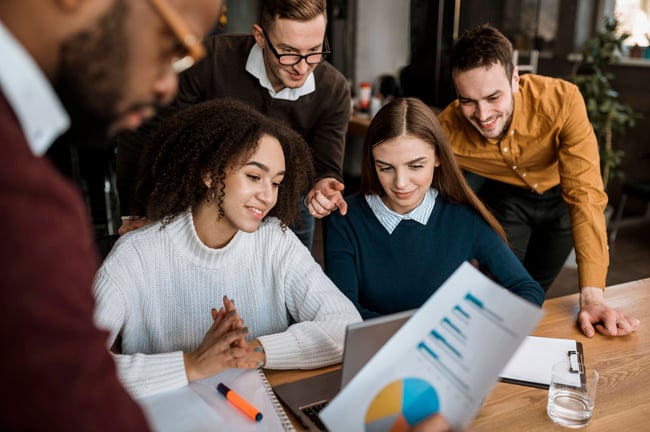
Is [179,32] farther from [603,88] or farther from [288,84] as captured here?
[603,88]

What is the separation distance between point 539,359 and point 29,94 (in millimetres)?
1107

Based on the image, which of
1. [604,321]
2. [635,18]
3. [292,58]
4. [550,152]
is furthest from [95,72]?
[635,18]

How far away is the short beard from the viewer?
1.60 ft

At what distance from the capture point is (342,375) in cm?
92

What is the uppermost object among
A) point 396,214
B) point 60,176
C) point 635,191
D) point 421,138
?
point 60,176

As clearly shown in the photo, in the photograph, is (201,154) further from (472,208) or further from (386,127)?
(472,208)

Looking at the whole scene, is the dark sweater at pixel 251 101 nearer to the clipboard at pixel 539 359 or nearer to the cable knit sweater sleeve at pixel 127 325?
the cable knit sweater sleeve at pixel 127 325

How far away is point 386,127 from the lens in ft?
5.64

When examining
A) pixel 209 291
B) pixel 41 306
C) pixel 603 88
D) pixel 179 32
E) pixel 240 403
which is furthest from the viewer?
pixel 603 88

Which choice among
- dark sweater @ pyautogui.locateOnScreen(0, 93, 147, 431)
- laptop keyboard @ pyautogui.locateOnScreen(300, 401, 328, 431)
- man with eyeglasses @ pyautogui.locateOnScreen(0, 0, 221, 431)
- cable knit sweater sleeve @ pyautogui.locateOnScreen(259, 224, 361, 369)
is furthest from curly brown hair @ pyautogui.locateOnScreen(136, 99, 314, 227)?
dark sweater @ pyautogui.locateOnScreen(0, 93, 147, 431)

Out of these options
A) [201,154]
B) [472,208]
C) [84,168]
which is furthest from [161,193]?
[84,168]

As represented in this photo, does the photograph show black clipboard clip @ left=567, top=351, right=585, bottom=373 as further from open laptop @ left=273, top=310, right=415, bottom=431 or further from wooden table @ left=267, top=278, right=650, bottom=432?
open laptop @ left=273, top=310, right=415, bottom=431

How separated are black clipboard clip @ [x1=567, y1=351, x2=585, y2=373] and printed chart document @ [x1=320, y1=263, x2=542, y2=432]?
583 millimetres

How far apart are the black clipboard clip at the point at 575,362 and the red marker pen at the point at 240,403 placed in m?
0.62
